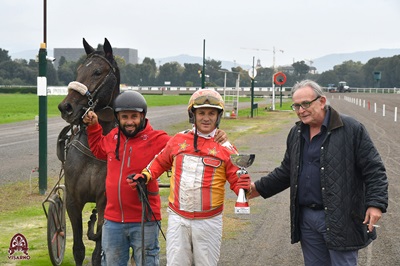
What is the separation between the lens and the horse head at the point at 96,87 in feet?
20.0

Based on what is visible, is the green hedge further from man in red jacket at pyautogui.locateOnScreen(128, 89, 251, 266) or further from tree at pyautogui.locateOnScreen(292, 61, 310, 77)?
man in red jacket at pyautogui.locateOnScreen(128, 89, 251, 266)

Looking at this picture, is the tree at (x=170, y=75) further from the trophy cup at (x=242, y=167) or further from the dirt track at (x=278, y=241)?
the trophy cup at (x=242, y=167)

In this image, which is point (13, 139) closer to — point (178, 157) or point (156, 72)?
point (178, 157)

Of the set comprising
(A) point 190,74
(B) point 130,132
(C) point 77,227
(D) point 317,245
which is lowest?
(C) point 77,227

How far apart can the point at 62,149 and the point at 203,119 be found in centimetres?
270

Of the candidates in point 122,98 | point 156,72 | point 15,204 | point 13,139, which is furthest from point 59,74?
point 122,98

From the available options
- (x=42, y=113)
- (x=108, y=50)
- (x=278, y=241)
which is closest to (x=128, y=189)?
(x=108, y=50)

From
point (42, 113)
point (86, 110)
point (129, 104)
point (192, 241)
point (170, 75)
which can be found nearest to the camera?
point (192, 241)

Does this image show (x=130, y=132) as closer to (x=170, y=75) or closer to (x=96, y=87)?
(x=96, y=87)

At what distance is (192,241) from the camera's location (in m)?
4.85

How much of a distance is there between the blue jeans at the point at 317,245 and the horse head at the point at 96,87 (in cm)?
223

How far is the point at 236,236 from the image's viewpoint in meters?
9.03

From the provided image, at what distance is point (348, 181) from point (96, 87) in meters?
2.65

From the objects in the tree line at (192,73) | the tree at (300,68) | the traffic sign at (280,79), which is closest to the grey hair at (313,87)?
the traffic sign at (280,79)
